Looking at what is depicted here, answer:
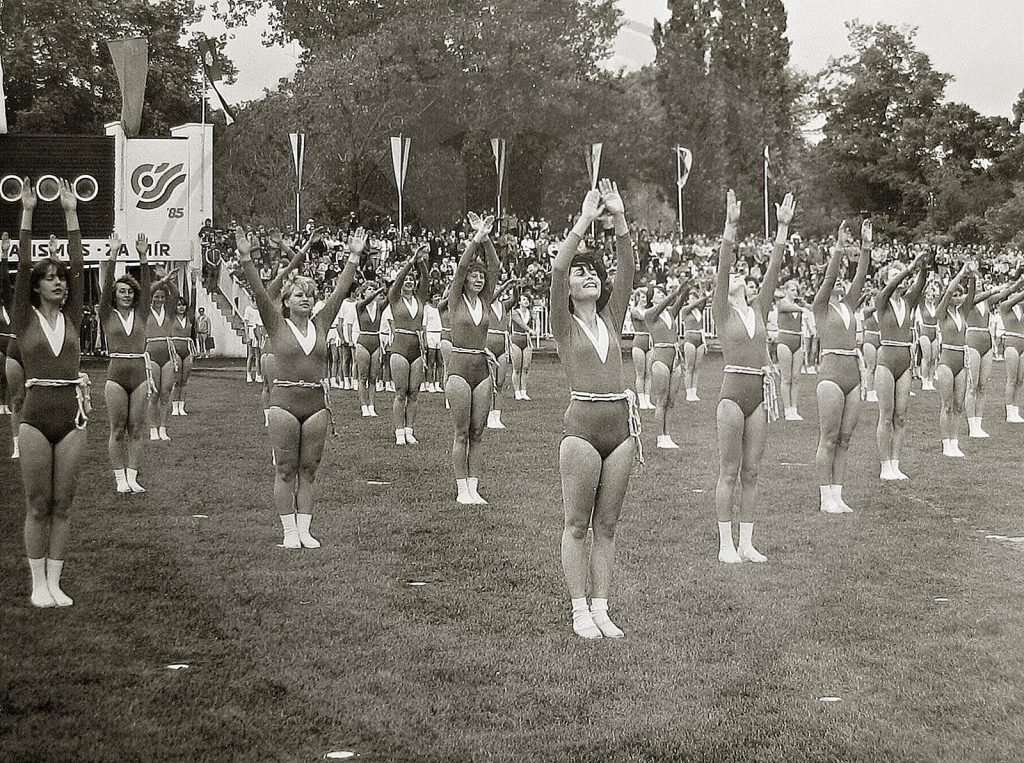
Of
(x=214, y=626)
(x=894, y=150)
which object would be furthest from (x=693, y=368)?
(x=214, y=626)

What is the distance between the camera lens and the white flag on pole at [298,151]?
8.66 meters

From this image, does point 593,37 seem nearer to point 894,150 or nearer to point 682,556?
point 894,150

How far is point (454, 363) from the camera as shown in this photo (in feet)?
30.6

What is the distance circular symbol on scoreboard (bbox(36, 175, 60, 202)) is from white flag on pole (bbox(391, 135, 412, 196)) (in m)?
2.79

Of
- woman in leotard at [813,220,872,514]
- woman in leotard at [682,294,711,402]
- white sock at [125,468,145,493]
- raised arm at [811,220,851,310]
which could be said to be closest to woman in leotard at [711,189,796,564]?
raised arm at [811,220,851,310]

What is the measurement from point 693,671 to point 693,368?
41.4 feet

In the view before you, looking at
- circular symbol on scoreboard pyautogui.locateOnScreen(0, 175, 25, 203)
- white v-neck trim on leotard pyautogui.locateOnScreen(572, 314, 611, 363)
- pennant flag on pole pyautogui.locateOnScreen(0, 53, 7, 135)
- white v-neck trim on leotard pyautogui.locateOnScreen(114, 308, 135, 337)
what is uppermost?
pennant flag on pole pyautogui.locateOnScreen(0, 53, 7, 135)

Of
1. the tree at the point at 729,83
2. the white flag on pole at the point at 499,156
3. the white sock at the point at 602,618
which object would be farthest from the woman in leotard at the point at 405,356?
the white sock at the point at 602,618

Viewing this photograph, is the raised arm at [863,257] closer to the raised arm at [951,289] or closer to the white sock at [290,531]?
the raised arm at [951,289]

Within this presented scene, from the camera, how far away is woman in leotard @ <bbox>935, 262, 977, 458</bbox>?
12.5m

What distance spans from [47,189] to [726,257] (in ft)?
12.8

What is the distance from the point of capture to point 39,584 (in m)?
6.23

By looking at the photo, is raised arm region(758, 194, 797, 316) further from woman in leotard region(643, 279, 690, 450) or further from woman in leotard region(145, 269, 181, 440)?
woman in leotard region(145, 269, 181, 440)

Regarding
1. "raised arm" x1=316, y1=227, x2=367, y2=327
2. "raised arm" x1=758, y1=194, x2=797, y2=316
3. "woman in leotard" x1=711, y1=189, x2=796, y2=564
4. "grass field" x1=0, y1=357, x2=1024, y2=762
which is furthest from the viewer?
"woman in leotard" x1=711, y1=189, x2=796, y2=564
